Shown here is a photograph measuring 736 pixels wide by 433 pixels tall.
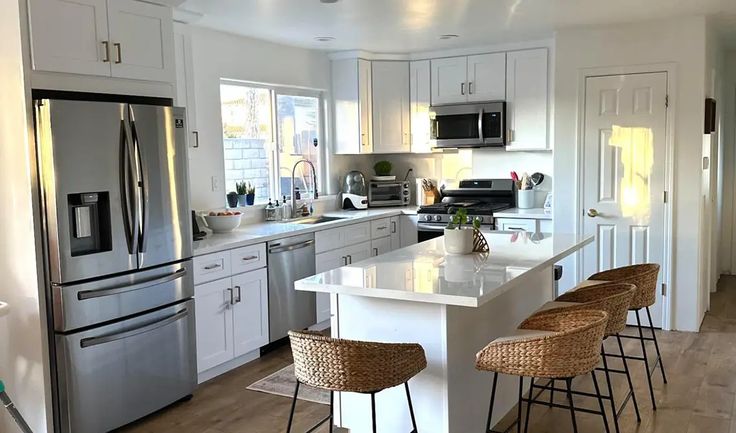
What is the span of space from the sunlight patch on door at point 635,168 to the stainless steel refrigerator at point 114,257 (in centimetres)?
337

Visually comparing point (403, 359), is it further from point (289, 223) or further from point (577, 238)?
point (289, 223)

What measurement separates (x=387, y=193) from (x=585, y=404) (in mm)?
3251

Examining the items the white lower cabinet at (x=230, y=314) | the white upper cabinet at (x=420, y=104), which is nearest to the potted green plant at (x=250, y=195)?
the white lower cabinet at (x=230, y=314)

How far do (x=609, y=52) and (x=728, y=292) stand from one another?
2.86 metres

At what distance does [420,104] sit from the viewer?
632cm

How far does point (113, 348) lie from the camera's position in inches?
130

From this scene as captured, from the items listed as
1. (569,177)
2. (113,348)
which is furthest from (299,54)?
(113,348)

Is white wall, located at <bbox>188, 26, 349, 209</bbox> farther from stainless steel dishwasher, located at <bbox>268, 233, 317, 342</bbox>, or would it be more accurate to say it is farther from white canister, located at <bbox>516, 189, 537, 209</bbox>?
white canister, located at <bbox>516, 189, 537, 209</bbox>

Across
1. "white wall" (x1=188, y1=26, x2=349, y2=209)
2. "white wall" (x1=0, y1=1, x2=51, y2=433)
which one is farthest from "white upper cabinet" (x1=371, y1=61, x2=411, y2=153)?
"white wall" (x1=0, y1=1, x2=51, y2=433)

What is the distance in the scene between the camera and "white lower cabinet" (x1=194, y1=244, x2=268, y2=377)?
13.3 ft

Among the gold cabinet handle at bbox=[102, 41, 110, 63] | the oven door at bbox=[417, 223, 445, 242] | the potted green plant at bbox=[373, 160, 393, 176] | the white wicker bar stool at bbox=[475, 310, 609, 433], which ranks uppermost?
the gold cabinet handle at bbox=[102, 41, 110, 63]

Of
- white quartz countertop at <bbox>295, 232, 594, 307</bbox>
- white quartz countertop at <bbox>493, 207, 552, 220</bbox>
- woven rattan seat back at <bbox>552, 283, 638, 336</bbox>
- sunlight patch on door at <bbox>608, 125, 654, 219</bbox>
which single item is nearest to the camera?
white quartz countertop at <bbox>295, 232, 594, 307</bbox>

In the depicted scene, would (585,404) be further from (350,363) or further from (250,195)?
(250,195)

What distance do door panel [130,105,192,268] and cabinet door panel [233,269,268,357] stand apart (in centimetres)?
68
